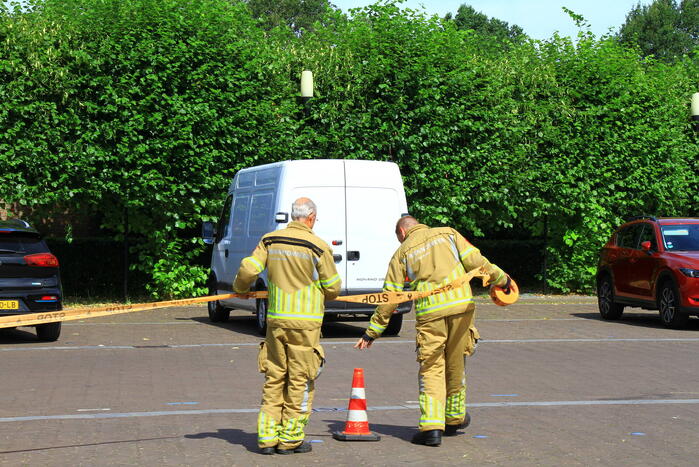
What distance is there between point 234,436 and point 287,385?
2.41 feet

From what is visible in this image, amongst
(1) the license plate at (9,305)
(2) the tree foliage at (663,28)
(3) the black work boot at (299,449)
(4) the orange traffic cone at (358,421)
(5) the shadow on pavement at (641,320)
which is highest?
(2) the tree foliage at (663,28)

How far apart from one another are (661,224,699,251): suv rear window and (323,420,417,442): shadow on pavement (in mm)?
10235

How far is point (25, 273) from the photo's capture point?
13867mm

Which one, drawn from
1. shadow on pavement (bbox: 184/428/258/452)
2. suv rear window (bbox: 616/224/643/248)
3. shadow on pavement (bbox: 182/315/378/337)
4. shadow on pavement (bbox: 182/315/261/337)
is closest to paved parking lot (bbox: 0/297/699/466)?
shadow on pavement (bbox: 184/428/258/452)

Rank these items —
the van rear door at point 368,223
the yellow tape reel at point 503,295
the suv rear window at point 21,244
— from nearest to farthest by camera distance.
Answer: the yellow tape reel at point 503,295 → the suv rear window at point 21,244 → the van rear door at point 368,223

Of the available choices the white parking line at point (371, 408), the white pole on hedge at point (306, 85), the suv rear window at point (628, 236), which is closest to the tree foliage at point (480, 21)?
the white pole on hedge at point (306, 85)

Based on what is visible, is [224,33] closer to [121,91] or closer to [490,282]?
[121,91]

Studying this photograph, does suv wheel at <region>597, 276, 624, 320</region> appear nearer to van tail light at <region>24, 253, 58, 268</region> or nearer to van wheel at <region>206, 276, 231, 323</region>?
van wheel at <region>206, 276, 231, 323</region>

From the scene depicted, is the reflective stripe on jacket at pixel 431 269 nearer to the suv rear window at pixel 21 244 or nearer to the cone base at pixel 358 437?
the cone base at pixel 358 437

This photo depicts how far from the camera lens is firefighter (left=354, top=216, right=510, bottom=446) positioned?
7.58 meters

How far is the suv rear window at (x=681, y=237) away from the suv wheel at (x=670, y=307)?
0.71 meters

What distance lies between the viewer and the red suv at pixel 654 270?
53.7 feet

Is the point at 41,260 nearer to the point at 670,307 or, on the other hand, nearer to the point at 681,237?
the point at 670,307

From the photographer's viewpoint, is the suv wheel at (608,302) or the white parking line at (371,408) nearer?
the white parking line at (371,408)
